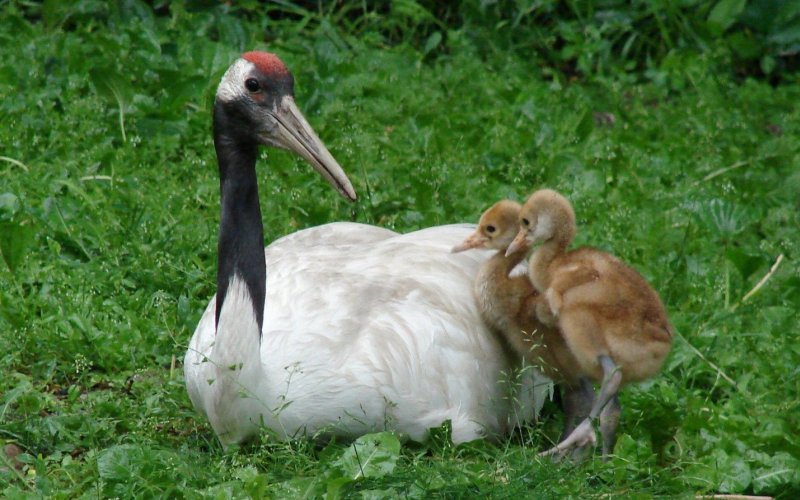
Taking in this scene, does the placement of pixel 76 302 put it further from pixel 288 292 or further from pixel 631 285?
pixel 631 285

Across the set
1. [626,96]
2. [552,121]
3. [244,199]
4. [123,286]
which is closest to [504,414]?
[244,199]

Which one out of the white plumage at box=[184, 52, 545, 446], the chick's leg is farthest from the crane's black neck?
the chick's leg

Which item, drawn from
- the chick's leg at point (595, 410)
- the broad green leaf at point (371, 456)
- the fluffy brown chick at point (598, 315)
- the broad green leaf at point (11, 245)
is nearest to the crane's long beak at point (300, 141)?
the fluffy brown chick at point (598, 315)

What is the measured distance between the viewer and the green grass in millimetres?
4758

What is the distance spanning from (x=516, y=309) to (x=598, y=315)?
43cm

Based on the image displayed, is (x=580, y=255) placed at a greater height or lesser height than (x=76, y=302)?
greater

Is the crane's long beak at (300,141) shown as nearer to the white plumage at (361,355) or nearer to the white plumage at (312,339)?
the white plumage at (312,339)

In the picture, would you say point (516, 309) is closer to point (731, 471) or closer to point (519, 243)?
point (519, 243)

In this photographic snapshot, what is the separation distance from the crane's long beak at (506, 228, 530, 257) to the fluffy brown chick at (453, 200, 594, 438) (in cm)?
2

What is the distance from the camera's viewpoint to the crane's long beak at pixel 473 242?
527 centimetres

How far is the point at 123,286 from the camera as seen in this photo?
6020 millimetres

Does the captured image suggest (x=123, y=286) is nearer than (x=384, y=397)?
No

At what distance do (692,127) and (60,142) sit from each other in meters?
3.50

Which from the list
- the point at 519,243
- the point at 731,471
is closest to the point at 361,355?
the point at 519,243
